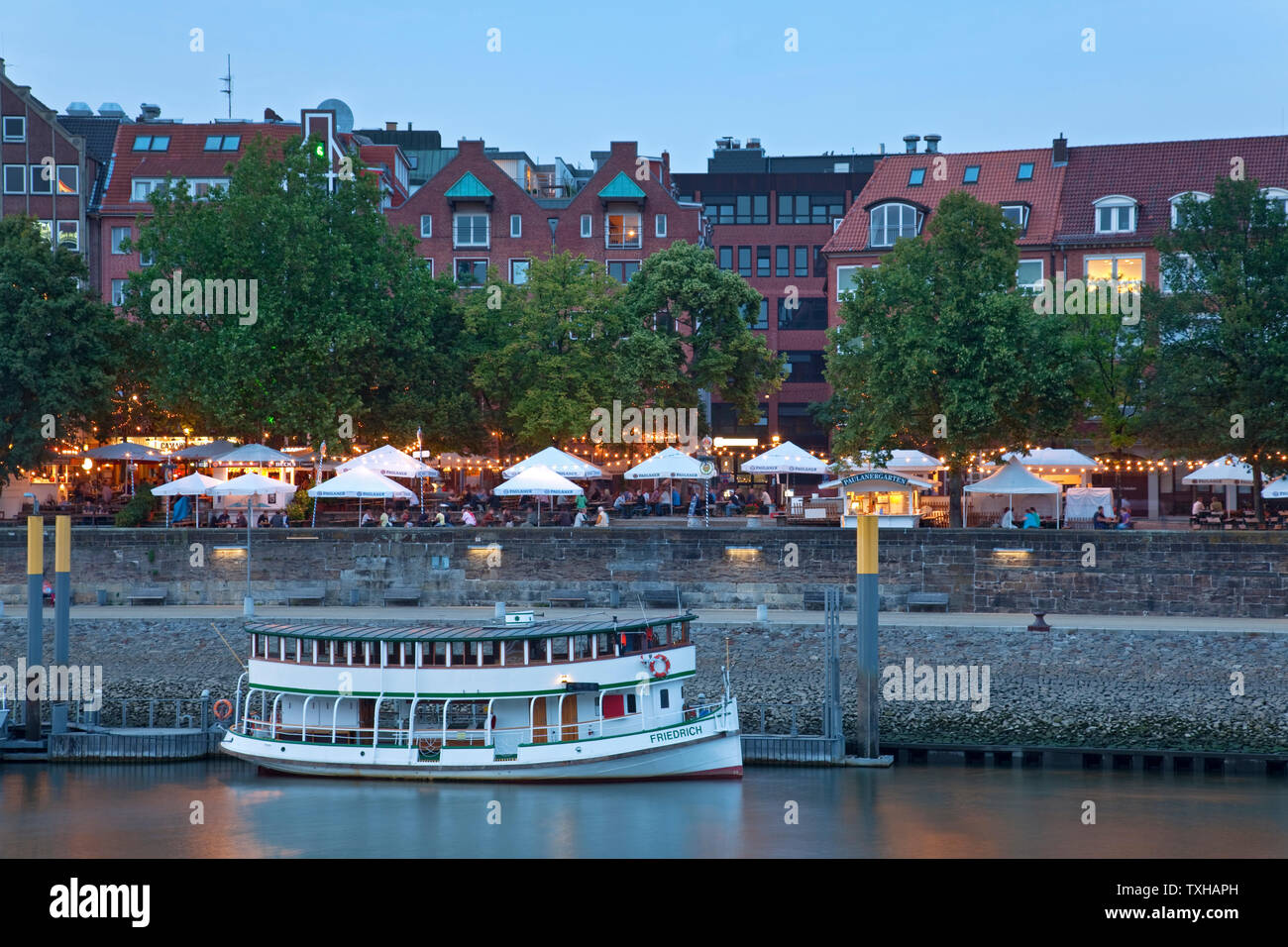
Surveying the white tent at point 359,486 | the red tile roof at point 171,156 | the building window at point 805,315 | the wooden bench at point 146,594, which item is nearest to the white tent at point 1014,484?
the white tent at point 359,486

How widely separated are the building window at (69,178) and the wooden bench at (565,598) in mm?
43575

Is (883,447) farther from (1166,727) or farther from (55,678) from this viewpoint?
(55,678)

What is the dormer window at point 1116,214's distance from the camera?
6892cm

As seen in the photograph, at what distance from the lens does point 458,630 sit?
34.8 metres

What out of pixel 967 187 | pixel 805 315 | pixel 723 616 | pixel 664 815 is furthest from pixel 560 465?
pixel 805 315

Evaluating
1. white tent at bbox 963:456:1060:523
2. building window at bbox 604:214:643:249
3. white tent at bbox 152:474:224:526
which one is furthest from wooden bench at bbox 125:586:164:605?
building window at bbox 604:214:643:249

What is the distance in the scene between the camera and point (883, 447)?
50.8m

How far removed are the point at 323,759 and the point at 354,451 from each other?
25.8 m

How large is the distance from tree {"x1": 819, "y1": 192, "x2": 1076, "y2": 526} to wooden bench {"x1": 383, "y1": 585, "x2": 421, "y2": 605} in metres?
16.3

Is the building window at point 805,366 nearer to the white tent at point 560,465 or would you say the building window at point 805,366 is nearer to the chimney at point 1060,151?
the chimney at point 1060,151

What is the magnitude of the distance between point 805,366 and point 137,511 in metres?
46.8

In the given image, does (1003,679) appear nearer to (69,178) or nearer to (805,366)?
(805,366)

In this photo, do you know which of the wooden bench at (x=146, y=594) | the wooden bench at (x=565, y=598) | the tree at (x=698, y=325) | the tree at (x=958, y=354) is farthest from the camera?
the tree at (x=698, y=325)
